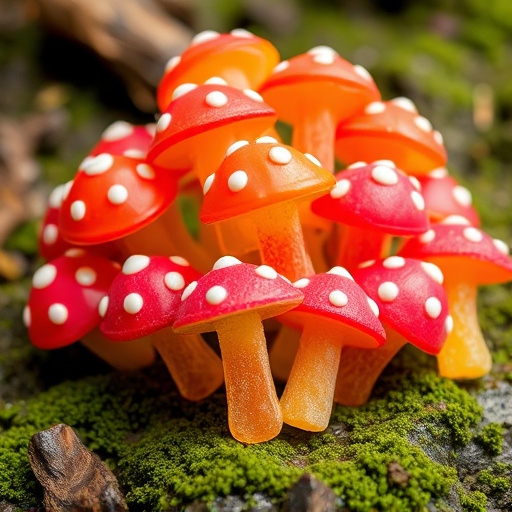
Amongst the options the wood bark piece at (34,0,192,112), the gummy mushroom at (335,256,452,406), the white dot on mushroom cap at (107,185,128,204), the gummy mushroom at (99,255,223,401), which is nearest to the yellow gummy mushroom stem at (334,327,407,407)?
the gummy mushroom at (335,256,452,406)

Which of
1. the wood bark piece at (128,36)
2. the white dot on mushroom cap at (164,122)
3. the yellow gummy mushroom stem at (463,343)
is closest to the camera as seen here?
the white dot on mushroom cap at (164,122)

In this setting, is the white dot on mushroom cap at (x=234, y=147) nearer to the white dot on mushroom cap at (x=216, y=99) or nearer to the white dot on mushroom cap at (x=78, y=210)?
the white dot on mushroom cap at (x=216, y=99)

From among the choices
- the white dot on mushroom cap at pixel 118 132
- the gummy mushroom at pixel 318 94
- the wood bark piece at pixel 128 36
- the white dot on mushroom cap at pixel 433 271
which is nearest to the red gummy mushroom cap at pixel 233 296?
the white dot on mushroom cap at pixel 433 271

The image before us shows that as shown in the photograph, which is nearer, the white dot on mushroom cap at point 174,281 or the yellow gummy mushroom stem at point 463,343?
the white dot on mushroom cap at point 174,281

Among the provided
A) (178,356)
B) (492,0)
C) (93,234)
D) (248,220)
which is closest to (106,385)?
(178,356)

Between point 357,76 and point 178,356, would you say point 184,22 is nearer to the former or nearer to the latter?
point 357,76
